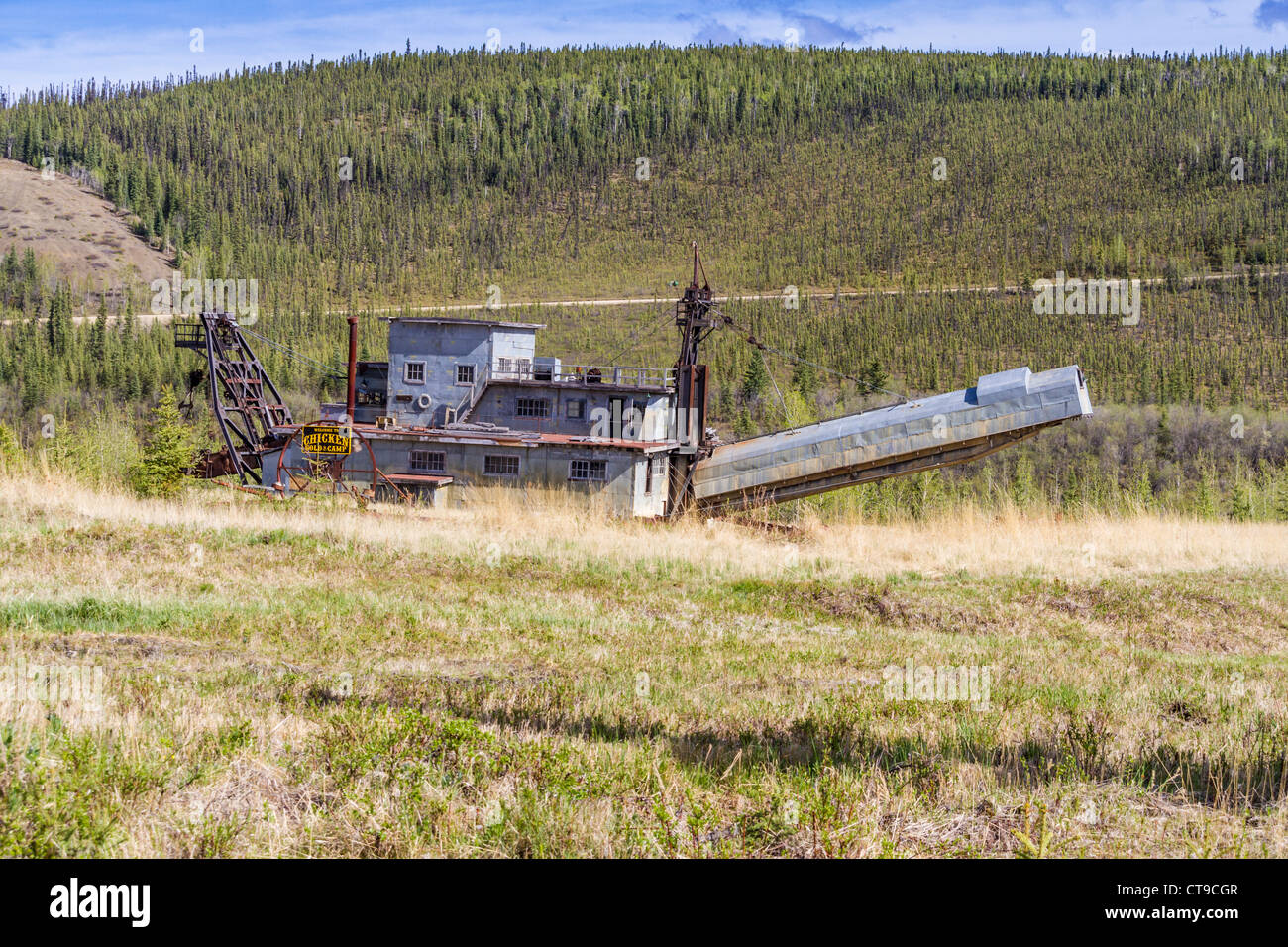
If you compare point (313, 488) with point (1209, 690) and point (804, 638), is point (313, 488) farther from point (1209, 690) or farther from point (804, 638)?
point (1209, 690)

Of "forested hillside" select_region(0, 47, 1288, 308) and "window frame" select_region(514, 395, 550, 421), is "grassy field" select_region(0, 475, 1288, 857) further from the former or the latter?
"forested hillside" select_region(0, 47, 1288, 308)

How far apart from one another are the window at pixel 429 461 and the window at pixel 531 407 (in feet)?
11.2

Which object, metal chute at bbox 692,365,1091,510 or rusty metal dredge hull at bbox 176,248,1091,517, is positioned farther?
rusty metal dredge hull at bbox 176,248,1091,517

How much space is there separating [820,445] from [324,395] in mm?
69231

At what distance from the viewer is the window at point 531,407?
35.8 m

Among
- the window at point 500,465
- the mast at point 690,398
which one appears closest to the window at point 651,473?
the mast at point 690,398

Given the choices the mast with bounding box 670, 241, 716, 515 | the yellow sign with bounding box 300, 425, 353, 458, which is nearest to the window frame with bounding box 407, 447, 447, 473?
the yellow sign with bounding box 300, 425, 353, 458

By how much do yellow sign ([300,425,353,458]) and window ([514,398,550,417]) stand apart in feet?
19.5

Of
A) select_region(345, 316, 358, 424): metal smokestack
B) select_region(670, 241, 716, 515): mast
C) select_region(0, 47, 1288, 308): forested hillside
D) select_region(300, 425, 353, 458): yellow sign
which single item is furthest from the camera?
select_region(0, 47, 1288, 308): forested hillside

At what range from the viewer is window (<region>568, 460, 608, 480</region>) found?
32969 millimetres

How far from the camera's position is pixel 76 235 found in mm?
153000

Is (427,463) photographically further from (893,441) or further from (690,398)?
(893,441)

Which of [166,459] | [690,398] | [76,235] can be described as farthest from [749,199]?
[690,398]
